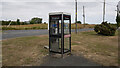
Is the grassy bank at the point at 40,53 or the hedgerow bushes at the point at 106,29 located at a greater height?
the hedgerow bushes at the point at 106,29

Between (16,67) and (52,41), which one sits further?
(52,41)

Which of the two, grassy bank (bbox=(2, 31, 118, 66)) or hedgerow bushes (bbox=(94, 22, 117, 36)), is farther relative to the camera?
hedgerow bushes (bbox=(94, 22, 117, 36))

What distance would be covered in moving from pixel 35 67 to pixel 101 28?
13887 millimetres

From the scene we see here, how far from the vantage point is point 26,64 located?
195 inches

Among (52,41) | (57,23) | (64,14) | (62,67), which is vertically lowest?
(62,67)

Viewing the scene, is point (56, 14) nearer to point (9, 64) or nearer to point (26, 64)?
point (26, 64)

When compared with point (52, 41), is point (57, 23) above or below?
above

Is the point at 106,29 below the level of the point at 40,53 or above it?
above

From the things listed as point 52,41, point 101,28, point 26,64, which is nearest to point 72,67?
point 26,64

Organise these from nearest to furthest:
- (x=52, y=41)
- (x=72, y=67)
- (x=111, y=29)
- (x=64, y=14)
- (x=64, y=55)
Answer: (x=72, y=67)
(x=64, y=14)
(x=64, y=55)
(x=52, y=41)
(x=111, y=29)

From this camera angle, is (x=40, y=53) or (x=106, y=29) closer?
(x=40, y=53)

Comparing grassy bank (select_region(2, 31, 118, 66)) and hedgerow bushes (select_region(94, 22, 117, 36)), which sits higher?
hedgerow bushes (select_region(94, 22, 117, 36))

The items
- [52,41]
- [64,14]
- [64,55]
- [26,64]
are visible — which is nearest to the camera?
[26,64]

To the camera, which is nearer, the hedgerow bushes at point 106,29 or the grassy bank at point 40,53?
the grassy bank at point 40,53
